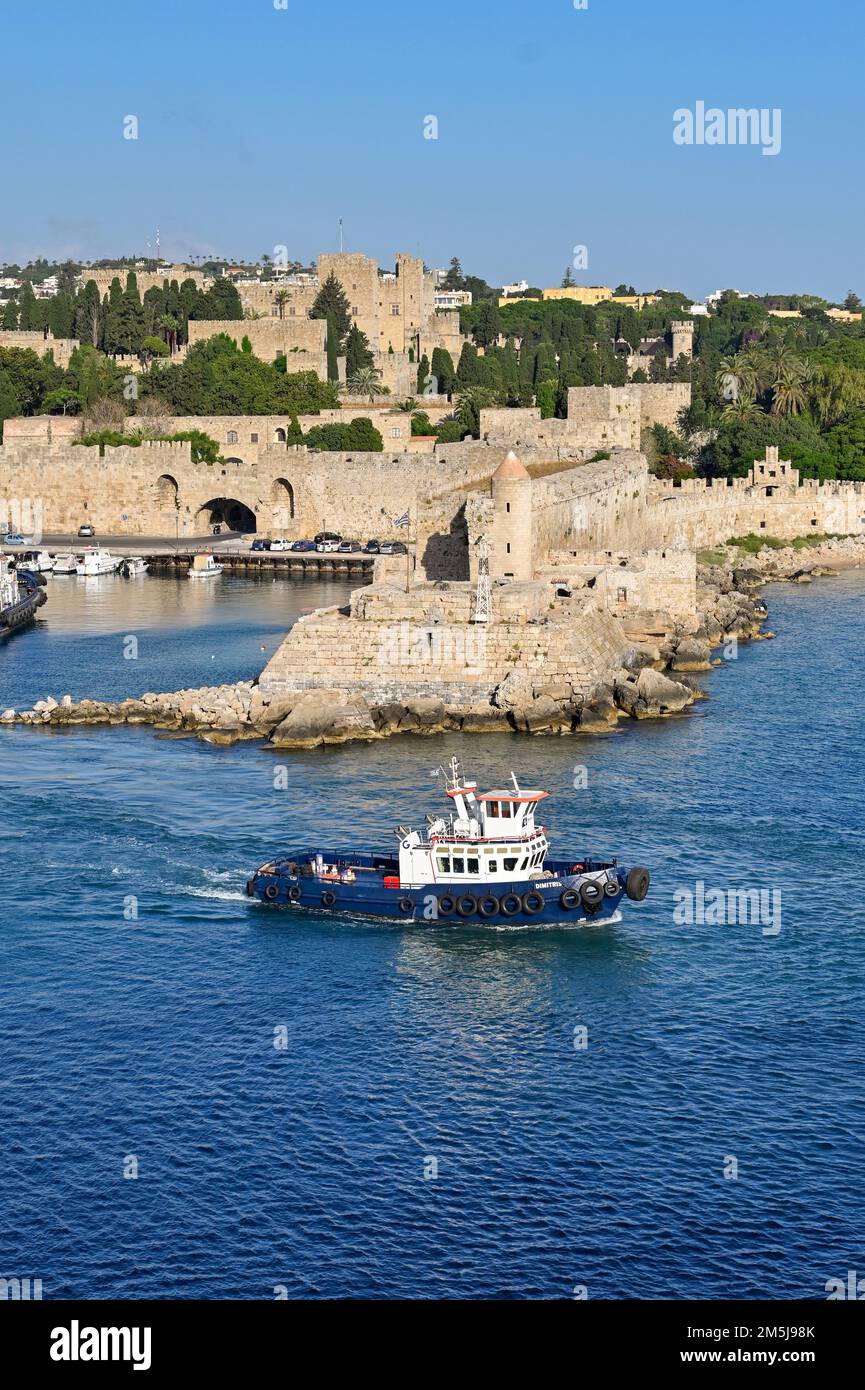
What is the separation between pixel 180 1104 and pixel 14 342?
77.4 m

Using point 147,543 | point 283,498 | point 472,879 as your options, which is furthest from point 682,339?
point 472,879

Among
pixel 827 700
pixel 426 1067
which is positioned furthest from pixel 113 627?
pixel 426 1067

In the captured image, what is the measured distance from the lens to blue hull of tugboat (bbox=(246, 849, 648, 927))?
27.0 meters

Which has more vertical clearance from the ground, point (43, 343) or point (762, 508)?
point (43, 343)

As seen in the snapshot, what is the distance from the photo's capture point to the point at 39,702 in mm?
40875

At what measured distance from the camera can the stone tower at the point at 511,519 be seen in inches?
1773

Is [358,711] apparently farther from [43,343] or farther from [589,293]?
[589,293]

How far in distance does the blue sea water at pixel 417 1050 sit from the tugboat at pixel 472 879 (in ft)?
0.97

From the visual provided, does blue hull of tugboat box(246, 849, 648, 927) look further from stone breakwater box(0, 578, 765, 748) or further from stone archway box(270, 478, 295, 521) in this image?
stone archway box(270, 478, 295, 521)

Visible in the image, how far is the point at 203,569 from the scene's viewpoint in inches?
2618

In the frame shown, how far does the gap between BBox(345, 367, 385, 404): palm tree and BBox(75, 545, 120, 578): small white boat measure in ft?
76.8

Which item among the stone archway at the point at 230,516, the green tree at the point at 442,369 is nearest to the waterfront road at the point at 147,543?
the stone archway at the point at 230,516

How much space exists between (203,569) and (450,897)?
40509 mm
